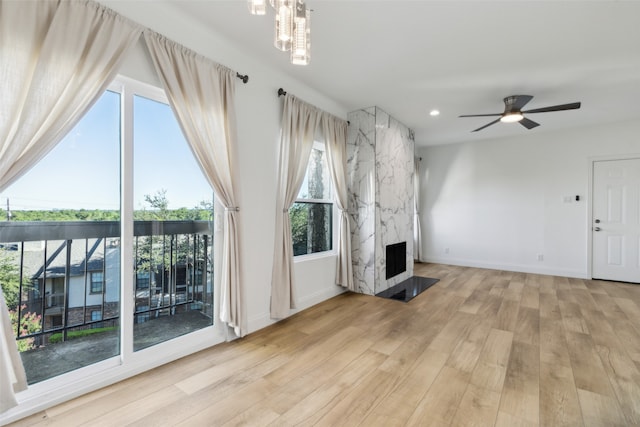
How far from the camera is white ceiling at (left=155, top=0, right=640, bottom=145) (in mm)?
2150

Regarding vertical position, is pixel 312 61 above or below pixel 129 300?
above

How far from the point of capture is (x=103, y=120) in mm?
1964

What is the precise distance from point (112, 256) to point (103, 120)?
1.00 metres

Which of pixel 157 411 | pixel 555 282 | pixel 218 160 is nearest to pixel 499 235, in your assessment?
pixel 555 282

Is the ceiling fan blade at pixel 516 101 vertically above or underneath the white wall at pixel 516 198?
above

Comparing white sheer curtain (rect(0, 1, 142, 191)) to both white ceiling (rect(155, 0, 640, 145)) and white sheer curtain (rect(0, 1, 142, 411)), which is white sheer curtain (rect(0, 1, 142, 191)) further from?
white ceiling (rect(155, 0, 640, 145))

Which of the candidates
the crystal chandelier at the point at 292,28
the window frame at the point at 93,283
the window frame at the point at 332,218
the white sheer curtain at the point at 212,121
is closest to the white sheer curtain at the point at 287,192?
the window frame at the point at 332,218

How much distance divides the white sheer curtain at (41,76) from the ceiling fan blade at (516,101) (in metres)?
4.38

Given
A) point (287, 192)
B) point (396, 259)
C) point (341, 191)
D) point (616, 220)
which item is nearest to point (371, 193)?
point (341, 191)

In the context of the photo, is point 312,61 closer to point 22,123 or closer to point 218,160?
point 218,160

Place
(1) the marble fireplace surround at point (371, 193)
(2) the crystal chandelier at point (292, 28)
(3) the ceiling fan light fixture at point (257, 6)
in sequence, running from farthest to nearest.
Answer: (1) the marble fireplace surround at point (371, 193)
(2) the crystal chandelier at point (292, 28)
(3) the ceiling fan light fixture at point (257, 6)

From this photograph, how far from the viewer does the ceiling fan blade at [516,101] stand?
3509 millimetres

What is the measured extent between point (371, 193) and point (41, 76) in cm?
351

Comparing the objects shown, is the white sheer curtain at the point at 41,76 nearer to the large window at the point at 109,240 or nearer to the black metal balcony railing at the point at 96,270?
the large window at the point at 109,240
